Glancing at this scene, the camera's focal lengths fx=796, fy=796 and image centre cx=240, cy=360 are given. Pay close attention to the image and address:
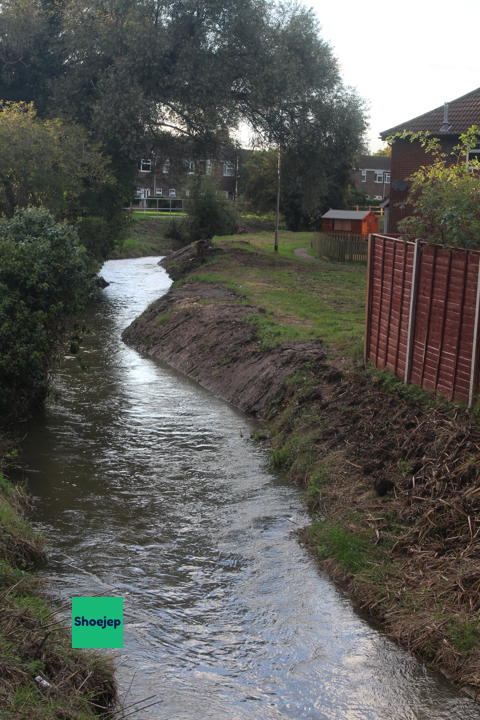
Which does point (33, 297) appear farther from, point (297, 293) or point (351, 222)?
point (351, 222)

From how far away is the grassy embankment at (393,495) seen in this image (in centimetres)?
778

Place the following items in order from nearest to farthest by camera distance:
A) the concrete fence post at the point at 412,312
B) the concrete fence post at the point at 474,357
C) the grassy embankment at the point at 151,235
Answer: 1. the concrete fence post at the point at 474,357
2. the concrete fence post at the point at 412,312
3. the grassy embankment at the point at 151,235

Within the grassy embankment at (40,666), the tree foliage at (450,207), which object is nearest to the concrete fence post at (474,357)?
the tree foliage at (450,207)

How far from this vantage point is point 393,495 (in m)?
10.2

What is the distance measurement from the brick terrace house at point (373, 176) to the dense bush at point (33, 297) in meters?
83.9

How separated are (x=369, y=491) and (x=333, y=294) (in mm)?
17562

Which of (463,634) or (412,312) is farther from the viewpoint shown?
(412,312)

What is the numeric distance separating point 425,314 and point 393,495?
12.0 ft

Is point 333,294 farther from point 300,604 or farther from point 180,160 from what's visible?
point 300,604

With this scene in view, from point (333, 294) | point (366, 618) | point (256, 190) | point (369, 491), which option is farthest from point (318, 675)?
point (256, 190)

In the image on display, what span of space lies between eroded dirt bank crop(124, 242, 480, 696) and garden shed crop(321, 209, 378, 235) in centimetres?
3552

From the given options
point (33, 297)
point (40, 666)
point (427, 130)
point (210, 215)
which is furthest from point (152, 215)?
point (40, 666)

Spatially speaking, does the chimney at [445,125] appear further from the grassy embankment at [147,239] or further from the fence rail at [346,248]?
the grassy embankment at [147,239]

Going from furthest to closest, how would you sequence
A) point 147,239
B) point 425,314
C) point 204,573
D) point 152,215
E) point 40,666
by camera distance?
point 152,215
point 147,239
point 425,314
point 204,573
point 40,666
